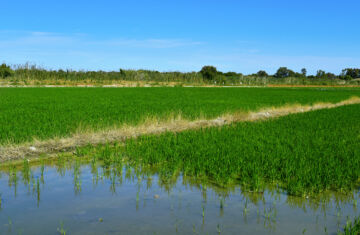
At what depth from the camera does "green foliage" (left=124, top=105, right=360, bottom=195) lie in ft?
18.2

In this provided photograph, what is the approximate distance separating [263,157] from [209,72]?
8407 cm

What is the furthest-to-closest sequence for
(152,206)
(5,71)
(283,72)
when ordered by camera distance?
(283,72) → (5,71) → (152,206)

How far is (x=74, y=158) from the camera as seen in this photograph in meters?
7.51

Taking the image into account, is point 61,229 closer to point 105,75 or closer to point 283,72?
point 105,75

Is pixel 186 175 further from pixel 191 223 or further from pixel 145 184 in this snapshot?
pixel 191 223

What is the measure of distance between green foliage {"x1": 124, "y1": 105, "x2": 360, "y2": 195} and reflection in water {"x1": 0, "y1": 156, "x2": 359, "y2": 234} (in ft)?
0.95

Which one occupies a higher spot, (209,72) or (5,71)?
(209,72)

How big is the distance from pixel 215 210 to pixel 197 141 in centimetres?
415

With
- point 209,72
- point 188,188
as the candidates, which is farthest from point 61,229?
point 209,72

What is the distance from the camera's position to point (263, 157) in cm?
678

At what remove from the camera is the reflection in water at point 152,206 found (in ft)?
12.9

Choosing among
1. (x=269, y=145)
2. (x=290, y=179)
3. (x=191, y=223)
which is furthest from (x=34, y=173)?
(x=269, y=145)

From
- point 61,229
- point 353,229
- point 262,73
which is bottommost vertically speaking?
point 61,229

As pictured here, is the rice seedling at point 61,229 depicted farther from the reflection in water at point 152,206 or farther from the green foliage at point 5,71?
the green foliage at point 5,71
